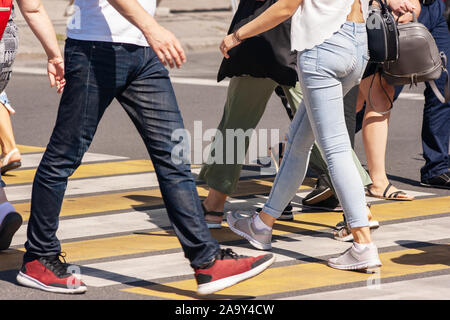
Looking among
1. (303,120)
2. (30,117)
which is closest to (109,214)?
(303,120)

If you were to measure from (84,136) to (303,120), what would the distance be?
126 cm

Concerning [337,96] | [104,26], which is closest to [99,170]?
[337,96]

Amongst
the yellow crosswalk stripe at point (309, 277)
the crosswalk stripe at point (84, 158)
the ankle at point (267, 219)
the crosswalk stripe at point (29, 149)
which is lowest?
the crosswalk stripe at point (29, 149)

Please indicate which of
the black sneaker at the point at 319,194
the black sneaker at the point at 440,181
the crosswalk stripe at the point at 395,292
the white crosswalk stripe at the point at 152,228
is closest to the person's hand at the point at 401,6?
the black sneaker at the point at 319,194

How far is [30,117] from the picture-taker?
11.5 m

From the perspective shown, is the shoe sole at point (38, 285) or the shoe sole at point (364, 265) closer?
the shoe sole at point (38, 285)

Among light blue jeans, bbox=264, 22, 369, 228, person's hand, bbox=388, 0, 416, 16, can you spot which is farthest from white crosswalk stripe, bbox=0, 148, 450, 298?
person's hand, bbox=388, 0, 416, 16

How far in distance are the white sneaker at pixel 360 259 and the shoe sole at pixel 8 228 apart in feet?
5.58

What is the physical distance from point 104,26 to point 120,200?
2621 mm

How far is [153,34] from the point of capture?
4.77m

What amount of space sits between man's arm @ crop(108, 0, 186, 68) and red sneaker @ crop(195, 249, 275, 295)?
89 centimetres

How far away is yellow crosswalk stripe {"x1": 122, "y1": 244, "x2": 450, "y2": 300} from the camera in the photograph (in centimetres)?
515

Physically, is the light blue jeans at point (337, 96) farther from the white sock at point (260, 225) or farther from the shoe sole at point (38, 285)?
the shoe sole at point (38, 285)

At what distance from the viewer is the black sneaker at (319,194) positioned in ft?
23.3
